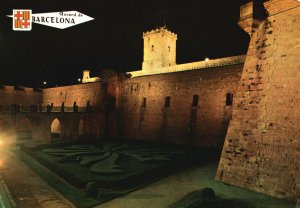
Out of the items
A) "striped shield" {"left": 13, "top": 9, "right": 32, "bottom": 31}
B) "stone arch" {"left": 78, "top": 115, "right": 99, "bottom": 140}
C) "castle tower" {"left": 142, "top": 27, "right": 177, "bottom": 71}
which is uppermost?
"castle tower" {"left": 142, "top": 27, "right": 177, "bottom": 71}

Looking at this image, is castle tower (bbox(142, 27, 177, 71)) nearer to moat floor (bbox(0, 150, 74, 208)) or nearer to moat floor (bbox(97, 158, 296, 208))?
moat floor (bbox(0, 150, 74, 208))

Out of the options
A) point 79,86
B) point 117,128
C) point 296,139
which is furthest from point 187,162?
point 79,86

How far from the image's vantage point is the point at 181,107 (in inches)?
927

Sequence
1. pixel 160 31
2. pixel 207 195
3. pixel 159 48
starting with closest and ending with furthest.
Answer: pixel 207 195
pixel 160 31
pixel 159 48

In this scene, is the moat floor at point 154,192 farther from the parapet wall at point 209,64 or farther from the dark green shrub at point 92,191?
the parapet wall at point 209,64

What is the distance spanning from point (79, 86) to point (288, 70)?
1321 inches

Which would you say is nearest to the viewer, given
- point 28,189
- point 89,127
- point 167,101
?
point 28,189

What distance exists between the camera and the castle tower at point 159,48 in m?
39.0

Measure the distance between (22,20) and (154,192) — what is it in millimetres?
9746

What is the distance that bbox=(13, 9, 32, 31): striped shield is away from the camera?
37.0 feet

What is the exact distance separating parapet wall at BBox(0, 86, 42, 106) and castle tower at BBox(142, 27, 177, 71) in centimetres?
2192

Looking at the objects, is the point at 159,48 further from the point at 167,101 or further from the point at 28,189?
the point at 28,189

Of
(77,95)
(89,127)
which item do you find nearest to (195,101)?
(89,127)

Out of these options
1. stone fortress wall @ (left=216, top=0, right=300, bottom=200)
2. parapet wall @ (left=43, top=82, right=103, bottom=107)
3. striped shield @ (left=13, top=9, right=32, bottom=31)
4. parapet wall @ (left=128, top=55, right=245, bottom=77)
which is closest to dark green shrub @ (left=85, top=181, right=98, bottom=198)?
stone fortress wall @ (left=216, top=0, right=300, bottom=200)
